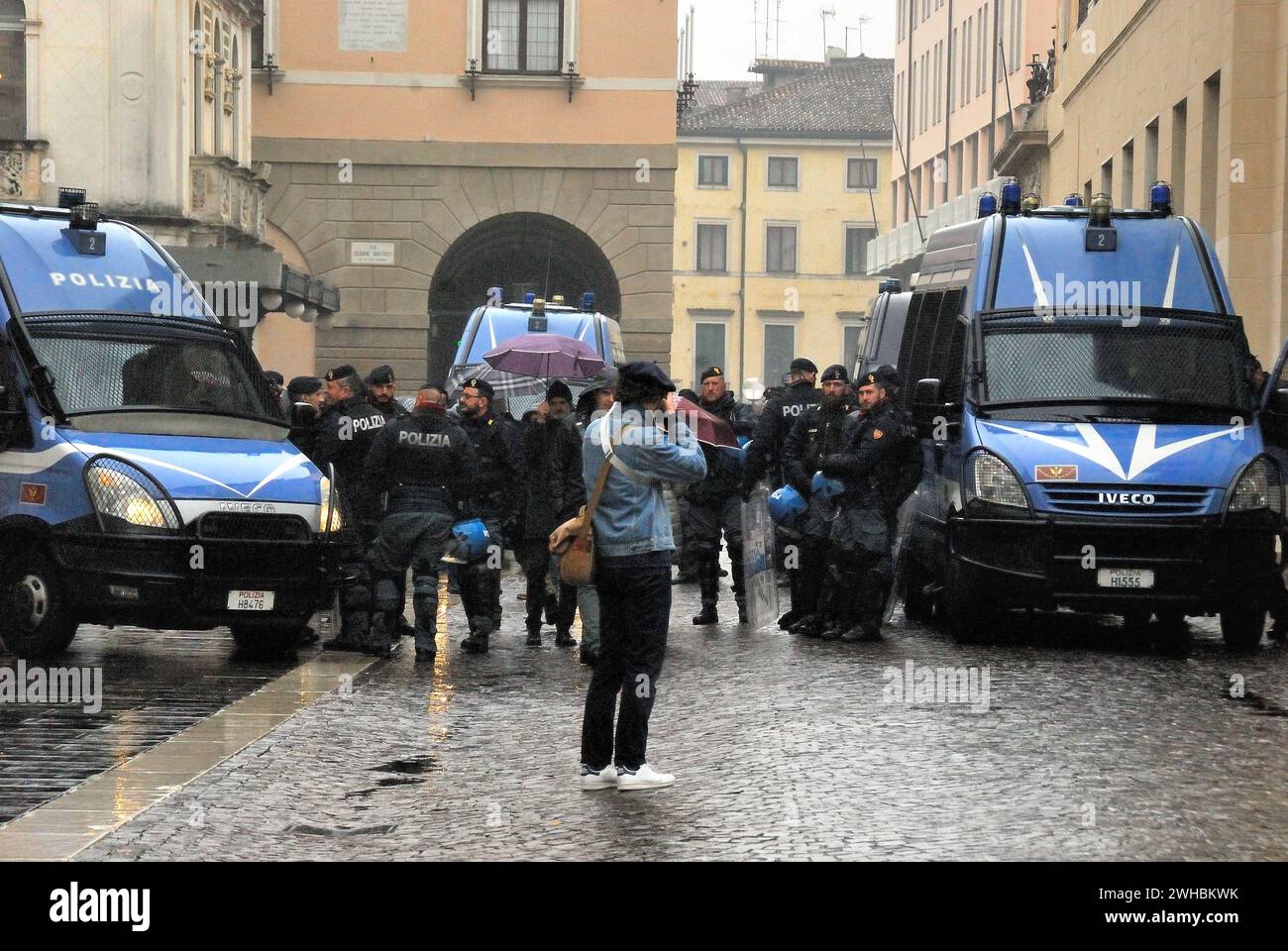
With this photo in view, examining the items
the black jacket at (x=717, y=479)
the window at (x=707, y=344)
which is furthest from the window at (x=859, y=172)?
the black jacket at (x=717, y=479)

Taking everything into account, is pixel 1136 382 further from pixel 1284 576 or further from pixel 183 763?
pixel 183 763

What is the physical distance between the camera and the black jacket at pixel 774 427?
17.0 meters

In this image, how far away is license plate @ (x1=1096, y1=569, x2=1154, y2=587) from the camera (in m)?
14.7

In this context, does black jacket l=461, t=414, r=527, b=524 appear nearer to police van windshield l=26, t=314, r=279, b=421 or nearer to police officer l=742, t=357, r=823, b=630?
police van windshield l=26, t=314, r=279, b=421

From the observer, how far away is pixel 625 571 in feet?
31.7

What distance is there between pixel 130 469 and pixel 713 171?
80.4 meters

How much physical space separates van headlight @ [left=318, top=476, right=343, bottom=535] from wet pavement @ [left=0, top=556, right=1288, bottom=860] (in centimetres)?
95

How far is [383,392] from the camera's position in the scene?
51.4ft

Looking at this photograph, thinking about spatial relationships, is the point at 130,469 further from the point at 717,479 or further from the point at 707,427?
the point at 717,479

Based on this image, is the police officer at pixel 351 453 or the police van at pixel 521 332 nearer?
the police officer at pixel 351 453

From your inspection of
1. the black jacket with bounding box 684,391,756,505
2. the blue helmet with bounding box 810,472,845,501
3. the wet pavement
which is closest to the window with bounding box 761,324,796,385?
the black jacket with bounding box 684,391,756,505

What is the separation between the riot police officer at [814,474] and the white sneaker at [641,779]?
6404 millimetres

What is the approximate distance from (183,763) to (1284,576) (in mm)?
8689

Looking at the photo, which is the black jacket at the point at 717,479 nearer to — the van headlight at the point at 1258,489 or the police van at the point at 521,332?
the van headlight at the point at 1258,489
